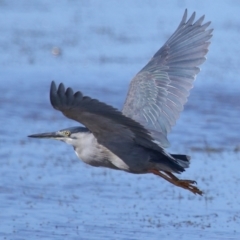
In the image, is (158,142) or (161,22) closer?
(158,142)

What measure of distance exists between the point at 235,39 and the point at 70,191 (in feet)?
29.2

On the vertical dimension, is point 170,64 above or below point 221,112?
above

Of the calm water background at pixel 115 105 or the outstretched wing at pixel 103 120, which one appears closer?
the outstretched wing at pixel 103 120

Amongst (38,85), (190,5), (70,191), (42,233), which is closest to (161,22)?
(190,5)

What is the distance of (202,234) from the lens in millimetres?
6730

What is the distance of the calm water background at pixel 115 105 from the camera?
6961mm

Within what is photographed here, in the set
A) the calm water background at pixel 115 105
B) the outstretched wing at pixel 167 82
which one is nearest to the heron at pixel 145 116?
the outstretched wing at pixel 167 82

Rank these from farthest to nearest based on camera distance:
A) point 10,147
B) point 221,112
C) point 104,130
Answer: point 221,112 < point 10,147 < point 104,130

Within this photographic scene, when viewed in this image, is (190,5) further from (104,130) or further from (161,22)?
(104,130)

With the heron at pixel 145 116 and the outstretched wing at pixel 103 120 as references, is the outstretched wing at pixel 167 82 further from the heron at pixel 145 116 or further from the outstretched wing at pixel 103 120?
the outstretched wing at pixel 103 120

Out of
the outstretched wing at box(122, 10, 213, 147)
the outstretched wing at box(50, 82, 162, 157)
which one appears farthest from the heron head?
the outstretched wing at box(122, 10, 213, 147)

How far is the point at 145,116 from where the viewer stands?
6.18 m

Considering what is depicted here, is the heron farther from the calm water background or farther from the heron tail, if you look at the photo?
the calm water background

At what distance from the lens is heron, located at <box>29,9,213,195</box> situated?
202 inches
